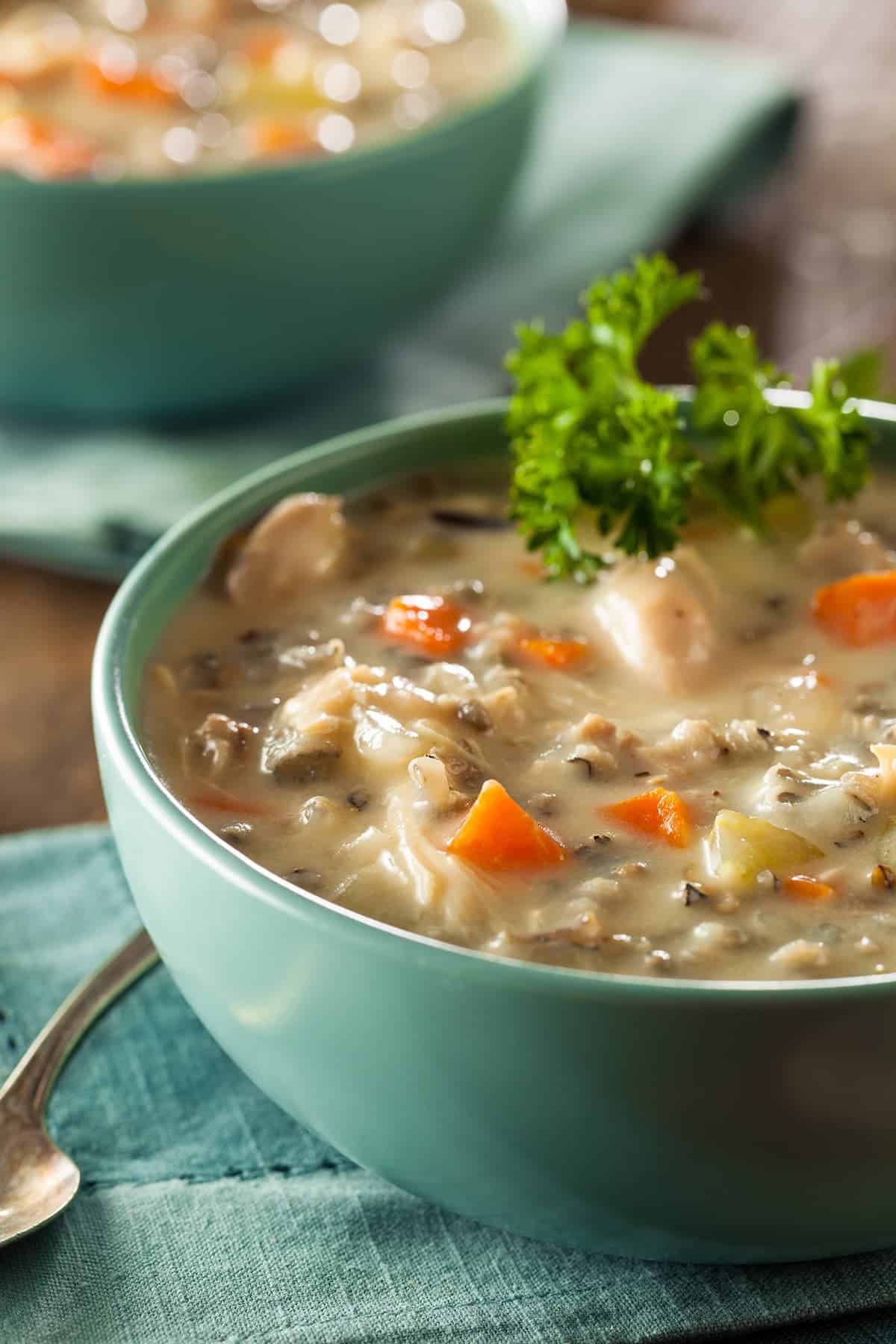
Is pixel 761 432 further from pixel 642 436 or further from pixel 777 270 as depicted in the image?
pixel 777 270

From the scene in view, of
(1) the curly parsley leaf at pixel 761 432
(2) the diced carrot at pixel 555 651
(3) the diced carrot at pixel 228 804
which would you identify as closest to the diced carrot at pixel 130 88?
(1) the curly parsley leaf at pixel 761 432

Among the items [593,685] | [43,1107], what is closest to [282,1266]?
[43,1107]

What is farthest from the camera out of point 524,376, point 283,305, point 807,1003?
point 283,305

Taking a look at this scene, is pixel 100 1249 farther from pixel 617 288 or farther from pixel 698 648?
pixel 617 288

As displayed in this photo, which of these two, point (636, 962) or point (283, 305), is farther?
point (283, 305)

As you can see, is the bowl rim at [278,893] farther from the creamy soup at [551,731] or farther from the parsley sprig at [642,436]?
the parsley sprig at [642,436]

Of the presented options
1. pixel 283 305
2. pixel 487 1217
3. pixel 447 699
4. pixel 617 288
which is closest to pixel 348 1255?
pixel 487 1217
